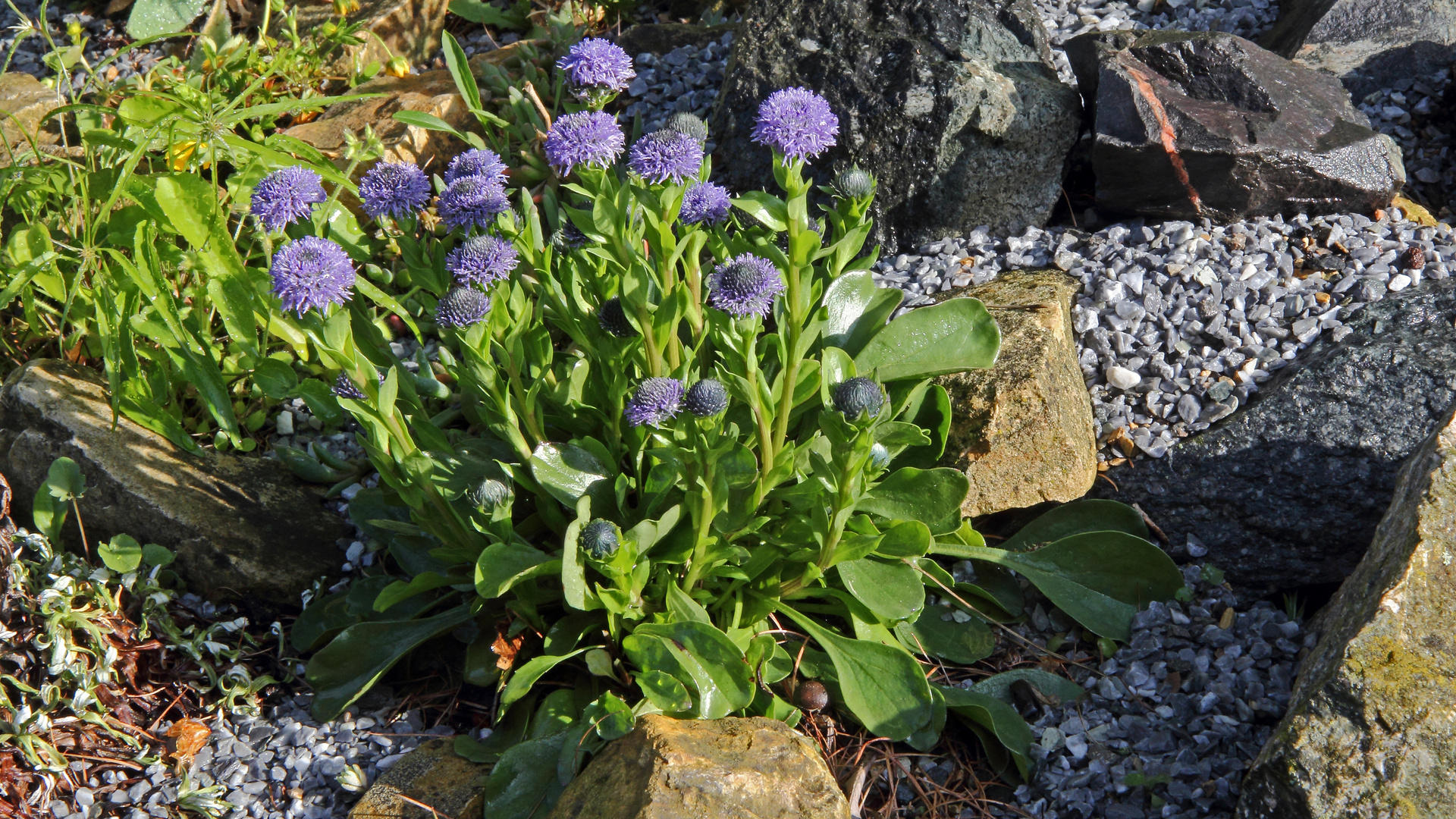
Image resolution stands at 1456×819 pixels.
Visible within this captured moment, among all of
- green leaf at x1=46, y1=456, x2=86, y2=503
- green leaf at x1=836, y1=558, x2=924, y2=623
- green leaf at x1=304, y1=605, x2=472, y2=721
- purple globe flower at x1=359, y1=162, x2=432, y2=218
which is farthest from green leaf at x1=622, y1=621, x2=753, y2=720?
green leaf at x1=46, y1=456, x2=86, y2=503

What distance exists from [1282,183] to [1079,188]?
2.33ft

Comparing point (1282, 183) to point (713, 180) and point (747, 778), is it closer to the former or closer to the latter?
point (713, 180)

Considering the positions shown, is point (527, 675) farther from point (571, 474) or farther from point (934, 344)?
point (934, 344)

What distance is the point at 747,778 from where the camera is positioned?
213cm

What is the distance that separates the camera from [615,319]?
8.59 feet

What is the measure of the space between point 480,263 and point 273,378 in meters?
1.17

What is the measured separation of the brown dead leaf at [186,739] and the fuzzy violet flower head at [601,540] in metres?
1.25

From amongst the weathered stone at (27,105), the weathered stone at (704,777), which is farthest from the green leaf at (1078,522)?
the weathered stone at (27,105)

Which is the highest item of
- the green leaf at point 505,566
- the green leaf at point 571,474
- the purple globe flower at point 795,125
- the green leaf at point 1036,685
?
the purple globe flower at point 795,125

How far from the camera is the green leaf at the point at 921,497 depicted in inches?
105

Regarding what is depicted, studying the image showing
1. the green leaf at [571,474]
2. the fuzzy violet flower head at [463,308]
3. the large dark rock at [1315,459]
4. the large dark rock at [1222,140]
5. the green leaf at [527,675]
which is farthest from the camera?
the large dark rock at [1222,140]

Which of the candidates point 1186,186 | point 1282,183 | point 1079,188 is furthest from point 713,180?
point 1282,183

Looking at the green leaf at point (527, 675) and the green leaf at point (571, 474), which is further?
the green leaf at point (571, 474)

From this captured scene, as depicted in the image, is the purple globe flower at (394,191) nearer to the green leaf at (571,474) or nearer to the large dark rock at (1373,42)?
the green leaf at (571,474)
